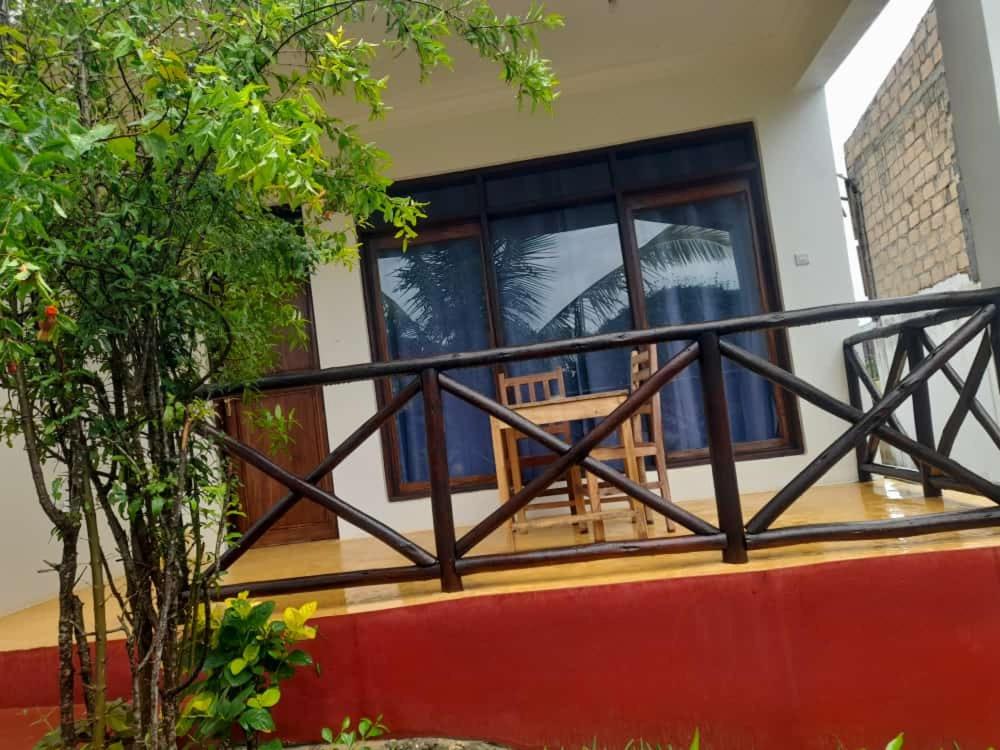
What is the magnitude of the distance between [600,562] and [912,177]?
12.4ft

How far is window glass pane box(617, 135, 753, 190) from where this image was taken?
13.7ft

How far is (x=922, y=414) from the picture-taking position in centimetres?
289

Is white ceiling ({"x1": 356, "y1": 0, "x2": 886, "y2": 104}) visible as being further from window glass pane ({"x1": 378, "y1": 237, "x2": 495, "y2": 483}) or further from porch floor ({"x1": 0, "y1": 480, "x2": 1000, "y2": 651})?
porch floor ({"x1": 0, "y1": 480, "x2": 1000, "y2": 651})

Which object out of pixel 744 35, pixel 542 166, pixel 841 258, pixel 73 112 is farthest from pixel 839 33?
pixel 73 112

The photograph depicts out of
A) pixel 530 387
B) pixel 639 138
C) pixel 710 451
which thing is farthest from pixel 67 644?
pixel 639 138

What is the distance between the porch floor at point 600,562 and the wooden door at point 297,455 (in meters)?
0.72

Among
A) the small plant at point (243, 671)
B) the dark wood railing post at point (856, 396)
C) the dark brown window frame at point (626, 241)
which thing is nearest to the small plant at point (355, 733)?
the small plant at point (243, 671)

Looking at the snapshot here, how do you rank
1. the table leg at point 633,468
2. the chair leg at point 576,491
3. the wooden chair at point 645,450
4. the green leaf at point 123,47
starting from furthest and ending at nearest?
the chair leg at point 576,491 → the wooden chair at point 645,450 → the table leg at point 633,468 → the green leaf at point 123,47

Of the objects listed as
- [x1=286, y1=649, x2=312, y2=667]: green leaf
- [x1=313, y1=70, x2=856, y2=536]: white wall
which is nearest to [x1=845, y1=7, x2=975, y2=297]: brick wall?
[x1=313, y1=70, x2=856, y2=536]: white wall

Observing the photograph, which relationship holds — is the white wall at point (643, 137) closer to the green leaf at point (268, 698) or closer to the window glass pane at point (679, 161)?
the window glass pane at point (679, 161)

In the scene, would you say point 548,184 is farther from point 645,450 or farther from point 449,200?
point 645,450

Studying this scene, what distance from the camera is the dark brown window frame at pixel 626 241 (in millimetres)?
4109

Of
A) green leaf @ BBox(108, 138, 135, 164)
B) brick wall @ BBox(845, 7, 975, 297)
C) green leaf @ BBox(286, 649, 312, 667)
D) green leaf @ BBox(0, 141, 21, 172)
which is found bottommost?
green leaf @ BBox(286, 649, 312, 667)

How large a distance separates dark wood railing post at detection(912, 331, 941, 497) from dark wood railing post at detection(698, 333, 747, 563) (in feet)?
3.91
